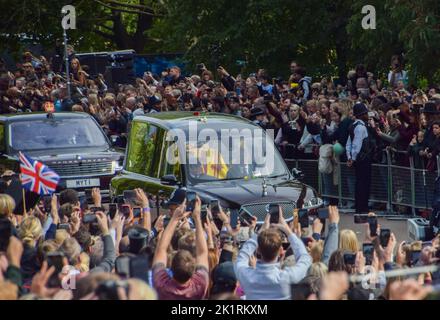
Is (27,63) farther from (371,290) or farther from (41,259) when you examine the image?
(371,290)

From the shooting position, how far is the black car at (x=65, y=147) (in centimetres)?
2002

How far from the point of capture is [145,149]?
17203 mm

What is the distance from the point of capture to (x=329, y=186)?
66.2 ft

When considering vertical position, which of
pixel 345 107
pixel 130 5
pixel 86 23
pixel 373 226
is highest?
pixel 130 5

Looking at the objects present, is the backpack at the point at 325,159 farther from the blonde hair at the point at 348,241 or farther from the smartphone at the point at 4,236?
the smartphone at the point at 4,236

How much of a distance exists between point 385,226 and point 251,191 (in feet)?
9.16

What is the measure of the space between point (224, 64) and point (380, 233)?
20174 mm

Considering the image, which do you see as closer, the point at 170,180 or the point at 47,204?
the point at 47,204

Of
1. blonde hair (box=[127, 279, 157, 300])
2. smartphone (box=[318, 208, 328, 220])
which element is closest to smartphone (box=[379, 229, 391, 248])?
smartphone (box=[318, 208, 328, 220])

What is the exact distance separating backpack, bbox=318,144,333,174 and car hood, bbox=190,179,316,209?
130 inches

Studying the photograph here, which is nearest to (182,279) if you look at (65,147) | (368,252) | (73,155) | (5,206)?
(368,252)

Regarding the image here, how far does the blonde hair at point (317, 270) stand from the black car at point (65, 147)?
435 inches

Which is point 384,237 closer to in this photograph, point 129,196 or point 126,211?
point 126,211

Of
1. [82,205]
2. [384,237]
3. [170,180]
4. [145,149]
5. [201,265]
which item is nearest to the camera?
[201,265]
